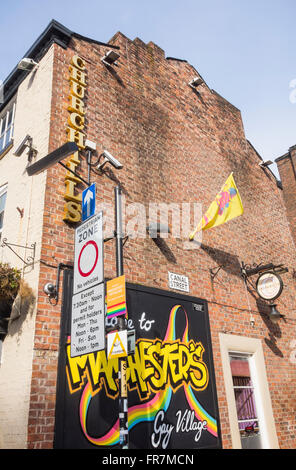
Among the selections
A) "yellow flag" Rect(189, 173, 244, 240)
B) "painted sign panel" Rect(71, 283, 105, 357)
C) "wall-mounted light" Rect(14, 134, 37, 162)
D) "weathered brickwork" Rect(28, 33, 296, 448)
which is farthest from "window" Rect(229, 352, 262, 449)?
"wall-mounted light" Rect(14, 134, 37, 162)

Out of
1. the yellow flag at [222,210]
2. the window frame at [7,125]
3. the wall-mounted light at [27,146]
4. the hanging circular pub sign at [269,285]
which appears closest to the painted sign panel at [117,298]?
the wall-mounted light at [27,146]

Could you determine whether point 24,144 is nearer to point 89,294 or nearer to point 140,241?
point 140,241

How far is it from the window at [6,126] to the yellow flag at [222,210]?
509 centimetres

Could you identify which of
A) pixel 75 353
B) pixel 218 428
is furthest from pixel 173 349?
pixel 75 353

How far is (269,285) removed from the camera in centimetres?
945

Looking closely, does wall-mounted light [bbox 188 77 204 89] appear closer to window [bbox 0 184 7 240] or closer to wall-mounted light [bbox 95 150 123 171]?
wall-mounted light [bbox 95 150 123 171]

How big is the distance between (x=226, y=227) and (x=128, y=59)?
17.2 feet

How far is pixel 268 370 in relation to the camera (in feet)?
29.9

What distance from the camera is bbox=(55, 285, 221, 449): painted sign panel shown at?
17.8ft

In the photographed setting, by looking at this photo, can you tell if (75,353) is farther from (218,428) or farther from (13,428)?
(218,428)

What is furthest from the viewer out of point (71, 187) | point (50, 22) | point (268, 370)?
point (268, 370)

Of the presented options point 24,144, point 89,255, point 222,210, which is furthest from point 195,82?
point 89,255

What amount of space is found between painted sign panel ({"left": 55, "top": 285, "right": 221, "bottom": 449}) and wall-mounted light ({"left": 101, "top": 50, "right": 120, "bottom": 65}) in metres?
5.59

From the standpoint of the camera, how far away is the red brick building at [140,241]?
5.47m
